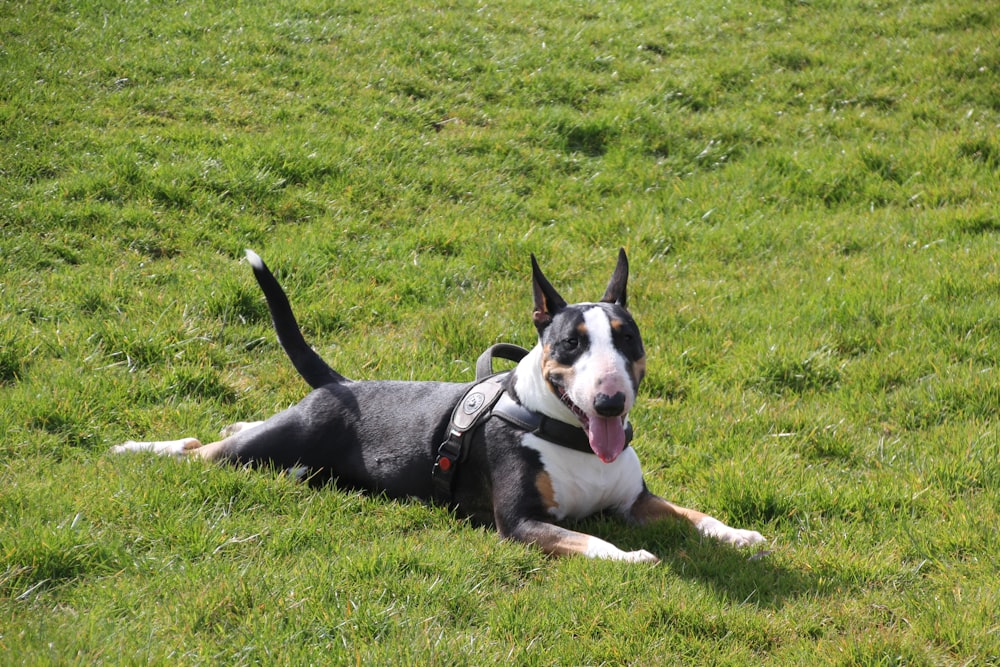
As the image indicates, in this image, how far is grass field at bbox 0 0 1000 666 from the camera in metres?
3.70

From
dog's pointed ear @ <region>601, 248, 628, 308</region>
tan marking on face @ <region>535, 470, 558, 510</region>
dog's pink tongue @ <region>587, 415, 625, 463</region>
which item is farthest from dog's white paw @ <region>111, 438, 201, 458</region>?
dog's pointed ear @ <region>601, 248, 628, 308</region>

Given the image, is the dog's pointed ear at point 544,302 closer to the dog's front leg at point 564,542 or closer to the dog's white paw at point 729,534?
the dog's front leg at point 564,542

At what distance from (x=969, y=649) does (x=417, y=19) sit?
999cm

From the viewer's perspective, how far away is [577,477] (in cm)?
457

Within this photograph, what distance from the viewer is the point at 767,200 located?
9.00m

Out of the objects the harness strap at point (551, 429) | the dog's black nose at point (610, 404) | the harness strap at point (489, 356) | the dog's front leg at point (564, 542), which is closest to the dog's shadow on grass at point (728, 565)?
the dog's front leg at point (564, 542)

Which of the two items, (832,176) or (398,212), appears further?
(832,176)

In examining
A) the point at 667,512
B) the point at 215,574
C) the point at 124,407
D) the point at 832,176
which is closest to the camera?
the point at 215,574

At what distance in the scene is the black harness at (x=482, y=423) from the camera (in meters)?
4.55

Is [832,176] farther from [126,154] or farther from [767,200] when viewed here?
[126,154]

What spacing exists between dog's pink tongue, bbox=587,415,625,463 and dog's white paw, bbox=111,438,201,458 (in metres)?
1.99

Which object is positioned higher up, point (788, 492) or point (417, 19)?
Result: point (417, 19)

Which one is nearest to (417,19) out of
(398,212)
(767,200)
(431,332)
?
(398,212)

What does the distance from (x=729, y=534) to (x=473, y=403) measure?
4.17 ft
